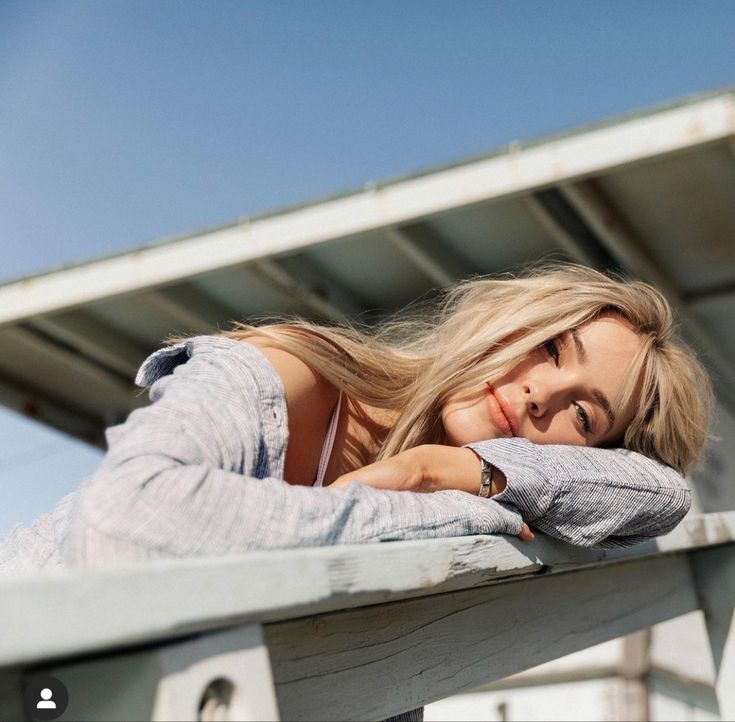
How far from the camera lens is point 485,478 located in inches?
61.2

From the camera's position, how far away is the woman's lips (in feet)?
6.02

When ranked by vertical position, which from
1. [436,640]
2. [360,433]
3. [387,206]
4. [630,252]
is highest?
[387,206]

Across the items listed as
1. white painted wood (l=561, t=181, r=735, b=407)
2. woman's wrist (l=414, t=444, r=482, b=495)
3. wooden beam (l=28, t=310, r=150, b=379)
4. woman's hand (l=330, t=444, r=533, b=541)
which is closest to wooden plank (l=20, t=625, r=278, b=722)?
woman's hand (l=330, t=444, r=533, b=541)

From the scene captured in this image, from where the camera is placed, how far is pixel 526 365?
189 centimetres

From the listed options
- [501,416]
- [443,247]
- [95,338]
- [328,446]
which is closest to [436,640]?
[328,446]

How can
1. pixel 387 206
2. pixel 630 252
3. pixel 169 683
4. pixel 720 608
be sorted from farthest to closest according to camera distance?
1. pixel 630 252
2. pixel 387 206
3. pixel 720 608
4. pixel 169 683

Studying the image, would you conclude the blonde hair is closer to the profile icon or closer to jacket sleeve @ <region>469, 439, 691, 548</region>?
jacket sleeve @ <region>469, 439, 691, 548</region>

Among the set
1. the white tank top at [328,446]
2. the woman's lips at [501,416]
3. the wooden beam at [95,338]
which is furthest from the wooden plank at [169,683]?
the wooden beam at [95,338]

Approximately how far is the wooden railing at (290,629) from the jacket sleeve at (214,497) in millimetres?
77

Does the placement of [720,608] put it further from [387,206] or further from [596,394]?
[387,206]

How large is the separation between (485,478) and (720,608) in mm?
1167

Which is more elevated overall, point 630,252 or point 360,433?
point 630,252

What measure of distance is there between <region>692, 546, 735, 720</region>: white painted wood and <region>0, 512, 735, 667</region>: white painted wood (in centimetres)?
160

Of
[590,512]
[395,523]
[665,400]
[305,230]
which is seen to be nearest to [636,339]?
[665,400]
